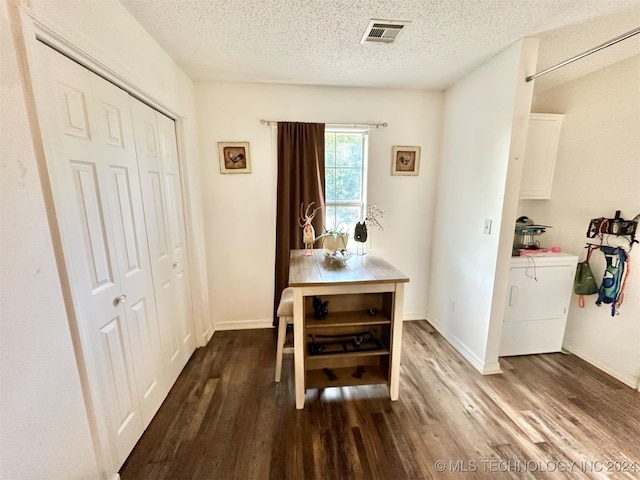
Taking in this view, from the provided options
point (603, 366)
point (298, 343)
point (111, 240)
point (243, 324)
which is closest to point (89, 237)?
point (111, 240)

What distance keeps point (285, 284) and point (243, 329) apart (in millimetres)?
724

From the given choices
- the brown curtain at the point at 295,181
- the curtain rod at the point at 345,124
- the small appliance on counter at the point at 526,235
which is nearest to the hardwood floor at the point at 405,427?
the small appliance on counter at the point at 526,235

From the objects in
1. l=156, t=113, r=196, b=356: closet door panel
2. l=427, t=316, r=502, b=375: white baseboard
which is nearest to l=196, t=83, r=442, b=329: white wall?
l=156, t=113, r=196, b=356: closet door panel

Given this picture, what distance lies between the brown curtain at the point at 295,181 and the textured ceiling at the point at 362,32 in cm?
49

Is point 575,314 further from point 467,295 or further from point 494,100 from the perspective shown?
point 494,100

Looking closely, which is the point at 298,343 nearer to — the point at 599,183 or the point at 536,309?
the point at 536,309

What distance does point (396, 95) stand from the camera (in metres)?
2.66

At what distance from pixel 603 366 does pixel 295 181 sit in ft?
10.3

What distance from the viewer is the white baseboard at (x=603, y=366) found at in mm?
1976

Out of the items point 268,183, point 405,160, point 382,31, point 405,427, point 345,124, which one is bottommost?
point 405,427

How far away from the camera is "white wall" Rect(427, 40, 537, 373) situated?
6.17 ft

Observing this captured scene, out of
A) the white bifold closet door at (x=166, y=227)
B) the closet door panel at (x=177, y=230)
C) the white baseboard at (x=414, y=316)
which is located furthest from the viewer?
the white baseboard at (x=414, y=316)

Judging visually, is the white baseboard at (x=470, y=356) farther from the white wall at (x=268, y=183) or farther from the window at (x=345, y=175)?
the window at (x=345, y=175)

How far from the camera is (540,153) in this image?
2.37m
